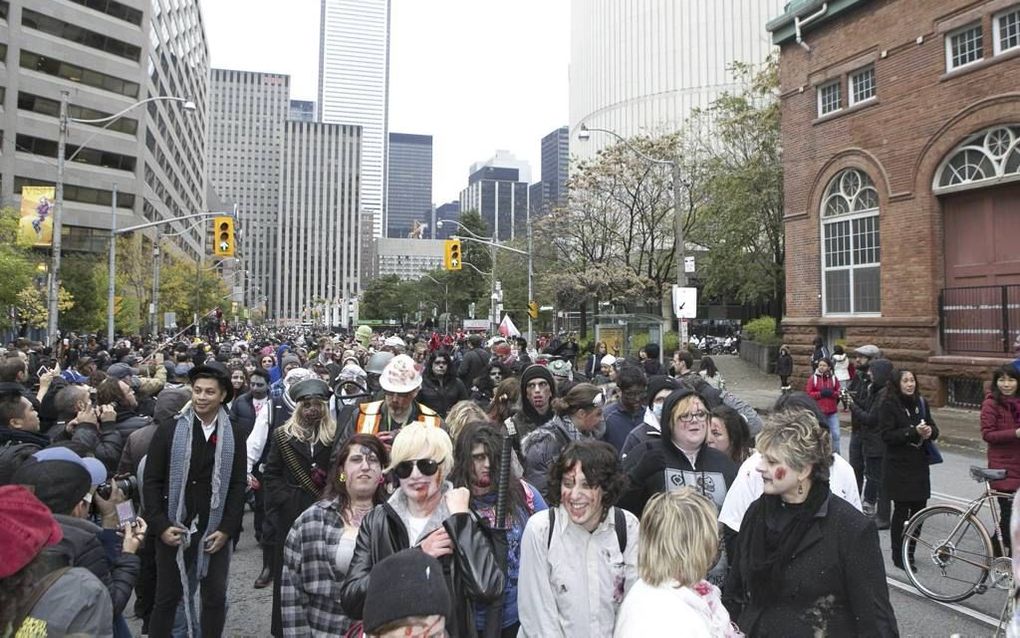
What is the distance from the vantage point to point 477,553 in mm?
2824

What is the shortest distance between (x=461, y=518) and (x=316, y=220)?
181 metres

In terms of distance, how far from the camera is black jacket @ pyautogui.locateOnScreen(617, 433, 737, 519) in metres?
4.00

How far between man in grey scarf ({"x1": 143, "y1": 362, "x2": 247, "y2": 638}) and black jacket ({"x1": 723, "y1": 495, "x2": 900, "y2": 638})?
3602mm

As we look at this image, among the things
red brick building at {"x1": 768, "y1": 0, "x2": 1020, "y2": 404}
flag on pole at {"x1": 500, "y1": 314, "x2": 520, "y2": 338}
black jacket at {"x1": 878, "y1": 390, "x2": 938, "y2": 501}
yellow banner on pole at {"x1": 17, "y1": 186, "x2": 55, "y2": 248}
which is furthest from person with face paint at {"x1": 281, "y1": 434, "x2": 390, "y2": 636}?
yellow banner on pole at {"x1": 17, "y1": 186, "x2": 55, "y2": 248}

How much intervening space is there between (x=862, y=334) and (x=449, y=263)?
1706cm

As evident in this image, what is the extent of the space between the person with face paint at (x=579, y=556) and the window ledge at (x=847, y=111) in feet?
65.8

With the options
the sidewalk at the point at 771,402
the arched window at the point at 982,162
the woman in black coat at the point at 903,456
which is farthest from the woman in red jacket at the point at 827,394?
the arched window at the point at 982,162

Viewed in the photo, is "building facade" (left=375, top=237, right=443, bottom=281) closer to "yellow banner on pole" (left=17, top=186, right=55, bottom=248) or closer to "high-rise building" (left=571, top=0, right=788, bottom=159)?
"high-rise building" (left=571, top=0, right=788, bottom=159)

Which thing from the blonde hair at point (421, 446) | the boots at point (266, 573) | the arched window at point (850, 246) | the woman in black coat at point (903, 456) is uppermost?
the arched window at point (850, 246)

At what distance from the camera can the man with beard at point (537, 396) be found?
607cm

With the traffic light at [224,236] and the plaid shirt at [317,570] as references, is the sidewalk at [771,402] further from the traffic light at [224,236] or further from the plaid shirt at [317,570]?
the traffic light at [224,236]

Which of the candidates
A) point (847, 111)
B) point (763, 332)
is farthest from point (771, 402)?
point (763, 332)

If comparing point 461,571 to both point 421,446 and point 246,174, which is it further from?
point 246,174

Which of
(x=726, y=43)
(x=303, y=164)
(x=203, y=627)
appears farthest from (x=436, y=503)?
(x=303, y=164)
